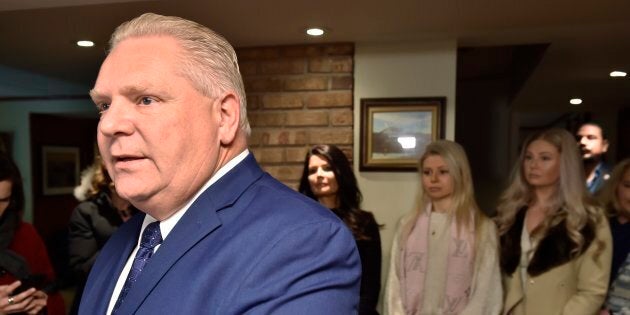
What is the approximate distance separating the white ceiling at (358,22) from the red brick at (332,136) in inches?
21.5

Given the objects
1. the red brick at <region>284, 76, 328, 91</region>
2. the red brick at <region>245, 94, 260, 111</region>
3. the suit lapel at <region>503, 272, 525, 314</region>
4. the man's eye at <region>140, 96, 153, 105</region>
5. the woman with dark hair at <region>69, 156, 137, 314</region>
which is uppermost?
the red brick at <region>284, 76, 328, 91</region>

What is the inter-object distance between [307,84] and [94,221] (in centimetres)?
144

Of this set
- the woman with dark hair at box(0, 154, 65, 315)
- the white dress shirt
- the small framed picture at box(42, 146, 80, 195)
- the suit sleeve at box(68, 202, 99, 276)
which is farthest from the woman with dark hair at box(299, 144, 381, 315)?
the small framed picture at box(42, 146, 80, 195)

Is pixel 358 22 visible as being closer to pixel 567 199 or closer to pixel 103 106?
pixel 567 199

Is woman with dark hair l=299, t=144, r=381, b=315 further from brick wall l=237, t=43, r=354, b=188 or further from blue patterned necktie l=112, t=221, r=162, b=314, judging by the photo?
blue patterned necktie l=112, t=221, r=162, b=314

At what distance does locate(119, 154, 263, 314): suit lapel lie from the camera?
71 centimetres

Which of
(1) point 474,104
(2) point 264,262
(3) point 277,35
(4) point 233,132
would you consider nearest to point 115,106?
(4) point 233,132

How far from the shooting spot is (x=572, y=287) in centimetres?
185

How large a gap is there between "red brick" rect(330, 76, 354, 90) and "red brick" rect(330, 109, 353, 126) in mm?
142

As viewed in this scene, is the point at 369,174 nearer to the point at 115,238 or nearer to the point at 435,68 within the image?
the point at 435,68

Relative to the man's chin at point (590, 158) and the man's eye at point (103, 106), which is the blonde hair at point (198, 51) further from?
the man's chin at point (590, 158)

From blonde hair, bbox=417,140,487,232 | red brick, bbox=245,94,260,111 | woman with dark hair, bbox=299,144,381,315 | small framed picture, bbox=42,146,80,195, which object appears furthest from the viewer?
small framed picture, bbox=42,146,80,195

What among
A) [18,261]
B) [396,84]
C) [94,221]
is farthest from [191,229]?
[396,84]

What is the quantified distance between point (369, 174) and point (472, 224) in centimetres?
91
